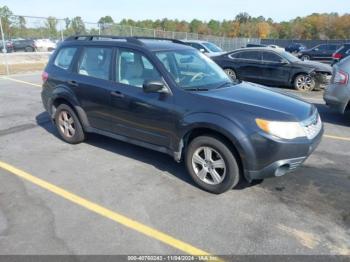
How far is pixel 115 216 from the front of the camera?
154 inches

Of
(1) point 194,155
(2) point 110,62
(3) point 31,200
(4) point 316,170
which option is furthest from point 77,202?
(4) point 316,170

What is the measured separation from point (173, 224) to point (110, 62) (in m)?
2.75

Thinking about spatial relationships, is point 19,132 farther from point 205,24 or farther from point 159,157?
point 205,24

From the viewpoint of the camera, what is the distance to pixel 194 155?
14.8ft

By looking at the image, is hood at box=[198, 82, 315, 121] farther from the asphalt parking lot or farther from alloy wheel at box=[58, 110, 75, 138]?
alloy wheel at box=[58, 110, 75, 138]

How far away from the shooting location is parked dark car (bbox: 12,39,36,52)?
3491 cm

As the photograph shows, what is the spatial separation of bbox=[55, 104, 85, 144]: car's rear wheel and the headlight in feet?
10.7

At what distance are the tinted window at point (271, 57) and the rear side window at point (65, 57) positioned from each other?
8.55m

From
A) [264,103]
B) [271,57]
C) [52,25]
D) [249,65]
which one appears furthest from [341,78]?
[52,25]

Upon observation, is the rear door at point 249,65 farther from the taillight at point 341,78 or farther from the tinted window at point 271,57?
the taillight at point 341,78

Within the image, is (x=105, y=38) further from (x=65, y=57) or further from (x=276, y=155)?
(x=276, y=155)

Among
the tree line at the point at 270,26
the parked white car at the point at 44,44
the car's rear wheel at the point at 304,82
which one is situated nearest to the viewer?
the car's rear wheel at the point at 304,82

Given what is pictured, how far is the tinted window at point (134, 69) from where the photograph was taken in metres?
4.89

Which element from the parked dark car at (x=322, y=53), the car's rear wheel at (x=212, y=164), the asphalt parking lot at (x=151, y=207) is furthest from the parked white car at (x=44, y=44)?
the car's rear wheel at (x=212, y=164)
